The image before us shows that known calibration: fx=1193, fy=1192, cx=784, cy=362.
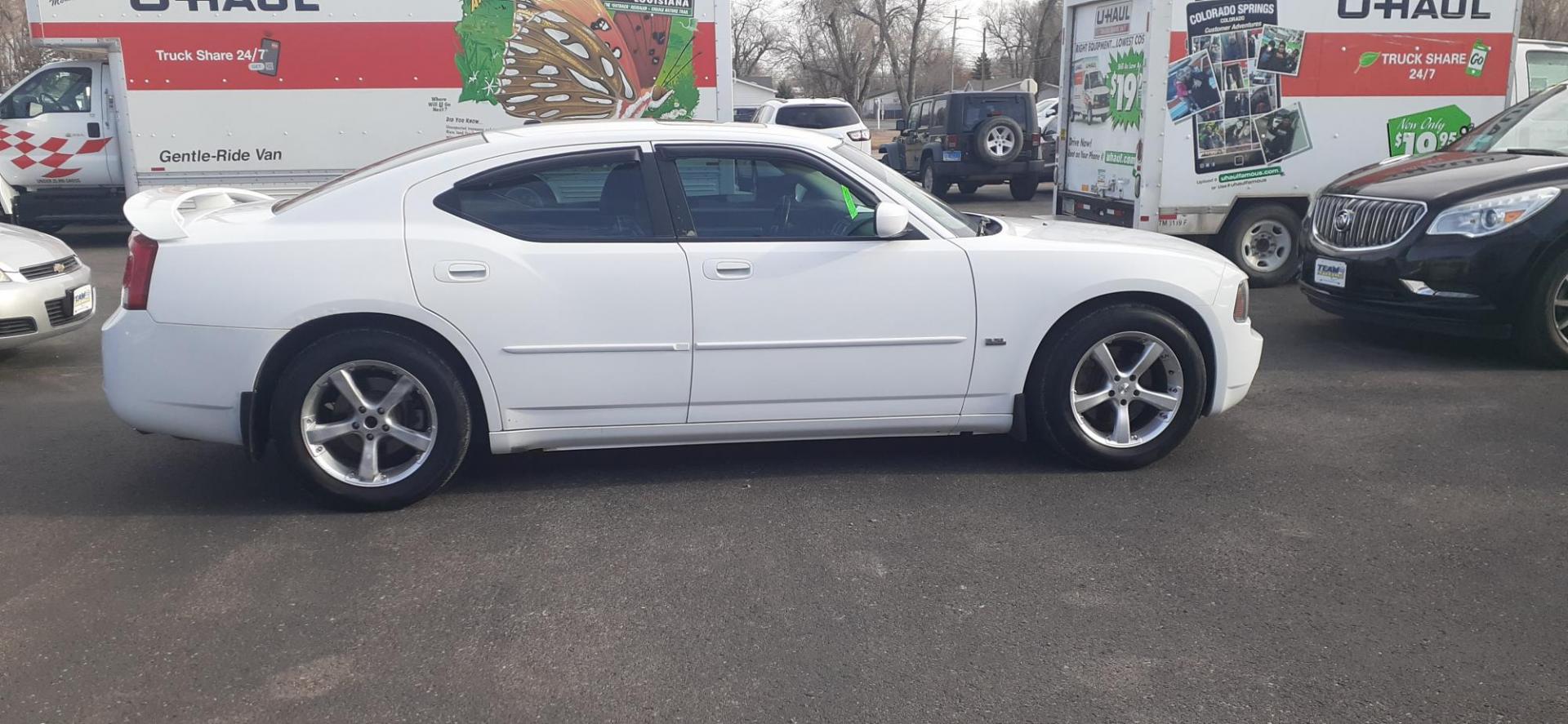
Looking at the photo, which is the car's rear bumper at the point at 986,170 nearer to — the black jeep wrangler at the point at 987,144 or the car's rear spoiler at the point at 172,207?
the black jeep wrangler at the point at 987,144

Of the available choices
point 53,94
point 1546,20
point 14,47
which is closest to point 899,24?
point 1546,20

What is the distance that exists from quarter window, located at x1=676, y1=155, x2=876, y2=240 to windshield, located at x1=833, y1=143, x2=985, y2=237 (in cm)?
19

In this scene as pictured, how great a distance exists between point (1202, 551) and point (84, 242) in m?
14.5

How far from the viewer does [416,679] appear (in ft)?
11.0

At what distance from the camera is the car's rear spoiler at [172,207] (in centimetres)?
457

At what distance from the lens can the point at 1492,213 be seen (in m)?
7.04

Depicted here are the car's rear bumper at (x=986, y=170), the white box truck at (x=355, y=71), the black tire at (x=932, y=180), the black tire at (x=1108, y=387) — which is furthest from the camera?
the black tire at (x=932, y=180)

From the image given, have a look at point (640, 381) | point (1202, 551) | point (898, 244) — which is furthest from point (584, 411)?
point (1202, 551)

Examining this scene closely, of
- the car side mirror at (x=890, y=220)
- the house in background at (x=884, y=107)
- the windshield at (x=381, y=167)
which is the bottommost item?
the car side mirror at (x=890, y=220)

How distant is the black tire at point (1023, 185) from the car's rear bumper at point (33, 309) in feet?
49.0

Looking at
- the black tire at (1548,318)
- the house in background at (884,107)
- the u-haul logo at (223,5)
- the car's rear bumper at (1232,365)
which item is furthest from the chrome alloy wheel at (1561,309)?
the house in background at (884,107)

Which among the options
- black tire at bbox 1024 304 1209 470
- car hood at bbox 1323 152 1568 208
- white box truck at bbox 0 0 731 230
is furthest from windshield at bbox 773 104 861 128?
black tire at bbox 1024 304 1209 470

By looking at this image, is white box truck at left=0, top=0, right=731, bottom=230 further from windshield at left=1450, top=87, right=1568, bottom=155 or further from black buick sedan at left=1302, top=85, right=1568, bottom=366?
windshield at left=1450, top=87, right=1568, bottom=155

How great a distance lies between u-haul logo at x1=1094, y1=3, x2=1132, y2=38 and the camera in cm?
991
